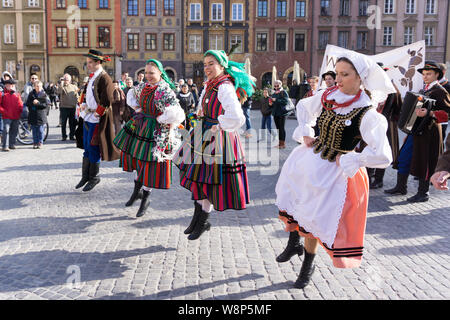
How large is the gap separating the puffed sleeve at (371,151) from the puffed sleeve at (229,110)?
132 cm

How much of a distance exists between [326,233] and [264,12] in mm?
39287

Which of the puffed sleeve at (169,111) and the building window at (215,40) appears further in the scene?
the building window at (215,40)

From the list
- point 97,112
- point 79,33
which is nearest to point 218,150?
point 97,112

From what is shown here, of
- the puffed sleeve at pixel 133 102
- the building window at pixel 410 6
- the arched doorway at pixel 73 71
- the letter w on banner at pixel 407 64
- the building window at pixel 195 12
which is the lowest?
the puffed sleeve at pixel 133 102

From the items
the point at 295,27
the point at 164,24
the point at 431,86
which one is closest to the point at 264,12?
the point at 295,27

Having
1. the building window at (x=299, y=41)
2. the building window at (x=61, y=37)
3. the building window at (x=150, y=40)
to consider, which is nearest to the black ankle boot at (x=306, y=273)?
the building window at (x=150, y=40)

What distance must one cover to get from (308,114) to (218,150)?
41.7 inches

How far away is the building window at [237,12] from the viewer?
3972 centimetres

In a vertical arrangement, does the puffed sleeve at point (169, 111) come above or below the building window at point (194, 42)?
below

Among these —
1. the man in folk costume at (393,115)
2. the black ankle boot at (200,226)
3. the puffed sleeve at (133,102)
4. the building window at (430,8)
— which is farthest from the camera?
the building window at (430,8)

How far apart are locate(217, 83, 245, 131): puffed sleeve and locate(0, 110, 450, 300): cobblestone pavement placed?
1319 mm

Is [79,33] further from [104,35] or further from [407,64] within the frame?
[407,64]

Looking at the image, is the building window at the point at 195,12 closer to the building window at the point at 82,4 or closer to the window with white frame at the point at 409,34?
the building window at the point at 82,4

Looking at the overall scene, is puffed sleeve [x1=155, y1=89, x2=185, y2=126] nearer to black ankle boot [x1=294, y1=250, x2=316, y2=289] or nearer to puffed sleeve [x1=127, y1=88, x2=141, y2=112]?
puffed sleeve [x1=127, y1=88, x2=141, y2=112]
